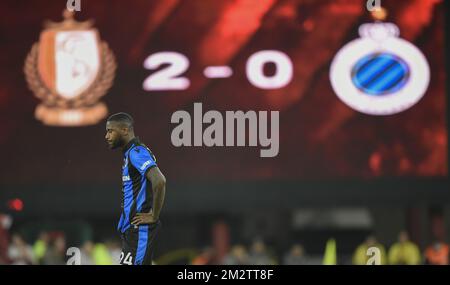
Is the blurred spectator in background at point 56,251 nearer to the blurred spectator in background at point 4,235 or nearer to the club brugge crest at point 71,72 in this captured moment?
the blurred spectator in background at point 4,235

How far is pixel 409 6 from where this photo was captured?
789 centimetres

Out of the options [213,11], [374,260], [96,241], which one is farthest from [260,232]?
[213,11]

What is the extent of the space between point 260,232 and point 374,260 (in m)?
1.10

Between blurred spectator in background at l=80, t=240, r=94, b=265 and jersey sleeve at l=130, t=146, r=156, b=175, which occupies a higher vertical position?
blurred spectator in background at l=80, t=240, r=94, b=265

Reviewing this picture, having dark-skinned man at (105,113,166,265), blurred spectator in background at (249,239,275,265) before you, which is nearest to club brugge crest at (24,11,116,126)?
blurred spectator in background at (249,239,275,265)

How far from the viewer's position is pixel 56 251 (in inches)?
305

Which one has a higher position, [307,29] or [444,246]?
[307,29]

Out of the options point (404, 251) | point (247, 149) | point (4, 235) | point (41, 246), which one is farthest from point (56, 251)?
point (404, 251)

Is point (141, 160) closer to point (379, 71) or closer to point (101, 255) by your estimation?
point (101, 255)

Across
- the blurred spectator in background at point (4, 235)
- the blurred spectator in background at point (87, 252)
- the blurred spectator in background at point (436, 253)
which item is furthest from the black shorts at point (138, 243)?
the blurred spectator in background at point (436, 253)

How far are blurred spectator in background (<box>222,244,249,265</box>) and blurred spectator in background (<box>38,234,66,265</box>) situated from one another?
1.55 metres

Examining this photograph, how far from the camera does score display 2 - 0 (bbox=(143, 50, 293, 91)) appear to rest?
308 inches

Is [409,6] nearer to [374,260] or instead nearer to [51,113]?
[374,260]

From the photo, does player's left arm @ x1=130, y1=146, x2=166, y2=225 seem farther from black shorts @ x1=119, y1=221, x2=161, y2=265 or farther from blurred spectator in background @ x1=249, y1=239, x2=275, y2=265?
blurred spectator in background @ x1=249, y1=239, x2=275, y2=265
